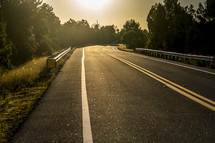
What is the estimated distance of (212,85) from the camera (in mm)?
7199

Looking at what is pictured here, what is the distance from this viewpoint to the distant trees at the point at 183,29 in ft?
143

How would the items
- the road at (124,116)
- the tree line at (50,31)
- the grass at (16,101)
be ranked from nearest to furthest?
the road at (124,116) < the grass at (16,101) < the tree line at (50,31)

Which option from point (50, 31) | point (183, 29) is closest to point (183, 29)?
point (183, 29)

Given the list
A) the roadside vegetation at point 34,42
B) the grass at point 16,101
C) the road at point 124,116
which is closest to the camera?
the road at point 124,116

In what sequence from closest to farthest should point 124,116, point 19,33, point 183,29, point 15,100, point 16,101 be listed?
1. point 124,116
2. point 16,101
3. point 15,100
4. point 19,33
5. point 183,29

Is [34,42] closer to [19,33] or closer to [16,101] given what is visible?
[19,33]

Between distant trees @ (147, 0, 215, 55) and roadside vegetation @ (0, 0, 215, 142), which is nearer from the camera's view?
roadside vegetation @ (0, 0, 215, 142)

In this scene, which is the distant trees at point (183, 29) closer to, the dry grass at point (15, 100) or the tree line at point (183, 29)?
the tree line at point (183, 29)

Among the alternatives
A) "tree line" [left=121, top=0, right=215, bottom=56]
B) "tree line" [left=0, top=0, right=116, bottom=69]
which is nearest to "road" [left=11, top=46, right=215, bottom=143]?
"tree line" [left=0, top=0, right=116, bottom=69]

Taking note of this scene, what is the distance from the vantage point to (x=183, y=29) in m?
52.6

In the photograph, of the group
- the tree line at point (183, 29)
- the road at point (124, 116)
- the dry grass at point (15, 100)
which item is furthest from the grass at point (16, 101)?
the tree line at point (183, 29)

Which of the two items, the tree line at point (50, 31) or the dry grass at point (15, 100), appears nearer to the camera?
the dry grass at point (15, 100)

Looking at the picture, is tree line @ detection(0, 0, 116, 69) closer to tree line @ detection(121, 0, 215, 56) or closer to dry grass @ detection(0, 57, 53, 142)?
dry grass @ detection(0, 57, 53, 142)

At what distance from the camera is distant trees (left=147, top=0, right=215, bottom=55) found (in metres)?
43.7
